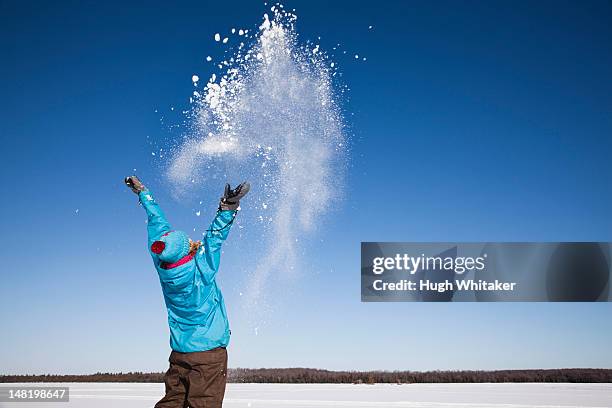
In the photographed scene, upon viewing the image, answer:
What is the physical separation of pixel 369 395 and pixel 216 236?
248 inches

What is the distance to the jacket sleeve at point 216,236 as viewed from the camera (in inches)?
231

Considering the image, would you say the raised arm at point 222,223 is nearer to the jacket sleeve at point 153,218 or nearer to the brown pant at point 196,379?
the jacket sleeve at point 153,218

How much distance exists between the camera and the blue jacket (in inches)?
224

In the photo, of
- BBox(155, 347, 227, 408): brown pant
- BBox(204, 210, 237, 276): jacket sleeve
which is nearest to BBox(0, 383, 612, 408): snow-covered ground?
BBox(155, 347, 227, 408): brown pant

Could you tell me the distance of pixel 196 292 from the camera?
5719mm

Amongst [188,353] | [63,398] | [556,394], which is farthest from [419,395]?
[188,353]

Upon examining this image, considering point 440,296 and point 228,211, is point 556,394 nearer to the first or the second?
Result: point 440,296

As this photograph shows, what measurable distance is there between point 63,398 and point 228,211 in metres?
6.32

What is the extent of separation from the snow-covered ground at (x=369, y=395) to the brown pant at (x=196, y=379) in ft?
12.8

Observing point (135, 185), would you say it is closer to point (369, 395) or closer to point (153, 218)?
point (153, 218)

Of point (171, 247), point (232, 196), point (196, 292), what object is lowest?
point (196, 292)

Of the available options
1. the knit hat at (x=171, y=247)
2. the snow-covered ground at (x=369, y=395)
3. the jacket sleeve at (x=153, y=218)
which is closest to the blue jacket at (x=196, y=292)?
the jacket sleeve at (x=153, y=218)

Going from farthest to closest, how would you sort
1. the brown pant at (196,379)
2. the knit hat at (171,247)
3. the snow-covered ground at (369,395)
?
the snow-covered ground at (369,395) → the brown pant at (196,379) → the knit hat at (171,247)

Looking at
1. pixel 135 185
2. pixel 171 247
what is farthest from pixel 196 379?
pixel 135 185
